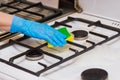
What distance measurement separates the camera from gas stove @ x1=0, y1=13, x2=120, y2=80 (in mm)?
956

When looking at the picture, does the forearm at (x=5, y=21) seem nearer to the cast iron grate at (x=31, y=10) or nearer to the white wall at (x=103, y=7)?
the cast iron grate at (x=31, y=10)

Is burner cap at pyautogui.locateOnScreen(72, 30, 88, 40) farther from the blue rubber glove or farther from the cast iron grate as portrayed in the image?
the cast iron grate

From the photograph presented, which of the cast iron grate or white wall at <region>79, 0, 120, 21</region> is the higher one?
white wall at <region>79, 0, 120, 21</region>

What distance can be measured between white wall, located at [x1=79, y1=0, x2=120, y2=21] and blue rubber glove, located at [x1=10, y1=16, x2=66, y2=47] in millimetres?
276

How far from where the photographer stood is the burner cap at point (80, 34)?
3.78ft

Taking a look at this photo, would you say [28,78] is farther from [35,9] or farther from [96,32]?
[35,9]

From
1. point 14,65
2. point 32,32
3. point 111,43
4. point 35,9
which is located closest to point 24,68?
point 14,65

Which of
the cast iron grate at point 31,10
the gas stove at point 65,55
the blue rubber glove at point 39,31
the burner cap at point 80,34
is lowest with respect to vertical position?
the gas stove at point 65,55

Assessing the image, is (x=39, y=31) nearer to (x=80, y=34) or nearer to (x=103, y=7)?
(x=80, y=34)

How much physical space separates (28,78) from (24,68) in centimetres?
5

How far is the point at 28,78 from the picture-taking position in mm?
928

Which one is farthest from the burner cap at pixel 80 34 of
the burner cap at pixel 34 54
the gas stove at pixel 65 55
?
the burner cap at pixel 34 54

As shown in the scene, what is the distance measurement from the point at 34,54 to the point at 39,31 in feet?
0.34

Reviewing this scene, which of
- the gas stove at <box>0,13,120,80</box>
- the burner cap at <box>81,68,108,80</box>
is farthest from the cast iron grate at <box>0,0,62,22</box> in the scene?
the burner cap at <box>81,68,108,80</box>
